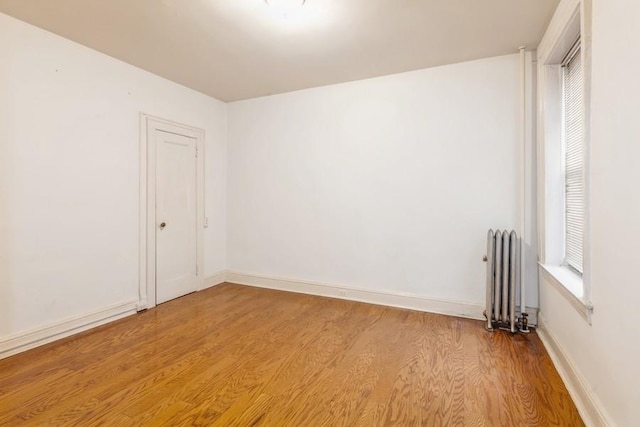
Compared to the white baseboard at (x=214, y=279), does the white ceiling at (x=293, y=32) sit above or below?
above

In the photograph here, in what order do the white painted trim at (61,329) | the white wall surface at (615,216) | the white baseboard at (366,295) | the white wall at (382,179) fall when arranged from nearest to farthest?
the white wall surface at (615,216) → the white painted trim at (61,329) → the white wall at (382,179) → the white baseboard at (366,295)

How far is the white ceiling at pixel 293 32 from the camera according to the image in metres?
2.30

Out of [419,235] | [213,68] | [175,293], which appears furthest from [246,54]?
[175,293]

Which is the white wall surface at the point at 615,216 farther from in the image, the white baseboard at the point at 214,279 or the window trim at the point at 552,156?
the white baseboard at the point at 214,279

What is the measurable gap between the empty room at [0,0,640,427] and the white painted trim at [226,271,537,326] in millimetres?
26

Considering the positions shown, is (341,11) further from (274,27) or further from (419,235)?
(419,235)

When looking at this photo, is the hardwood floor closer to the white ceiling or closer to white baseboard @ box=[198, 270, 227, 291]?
white baseboard @ box=[198, 270, 227, 291]

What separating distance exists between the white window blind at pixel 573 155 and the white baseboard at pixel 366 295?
1121 mm

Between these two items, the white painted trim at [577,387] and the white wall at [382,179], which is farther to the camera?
the white wall at [382,179]

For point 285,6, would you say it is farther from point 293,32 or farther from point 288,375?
point 288,375

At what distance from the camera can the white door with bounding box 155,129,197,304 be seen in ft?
12.1

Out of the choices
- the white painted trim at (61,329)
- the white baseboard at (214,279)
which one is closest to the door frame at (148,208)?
the white painted trim at (61,329)

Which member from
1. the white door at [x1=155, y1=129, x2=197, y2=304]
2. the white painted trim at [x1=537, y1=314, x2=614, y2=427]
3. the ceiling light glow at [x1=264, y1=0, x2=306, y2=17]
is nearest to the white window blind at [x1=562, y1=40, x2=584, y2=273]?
the white painted trim at [x1=537, y1=314, x2=614, y2=427]

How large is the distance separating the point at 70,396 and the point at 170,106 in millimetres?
3111
